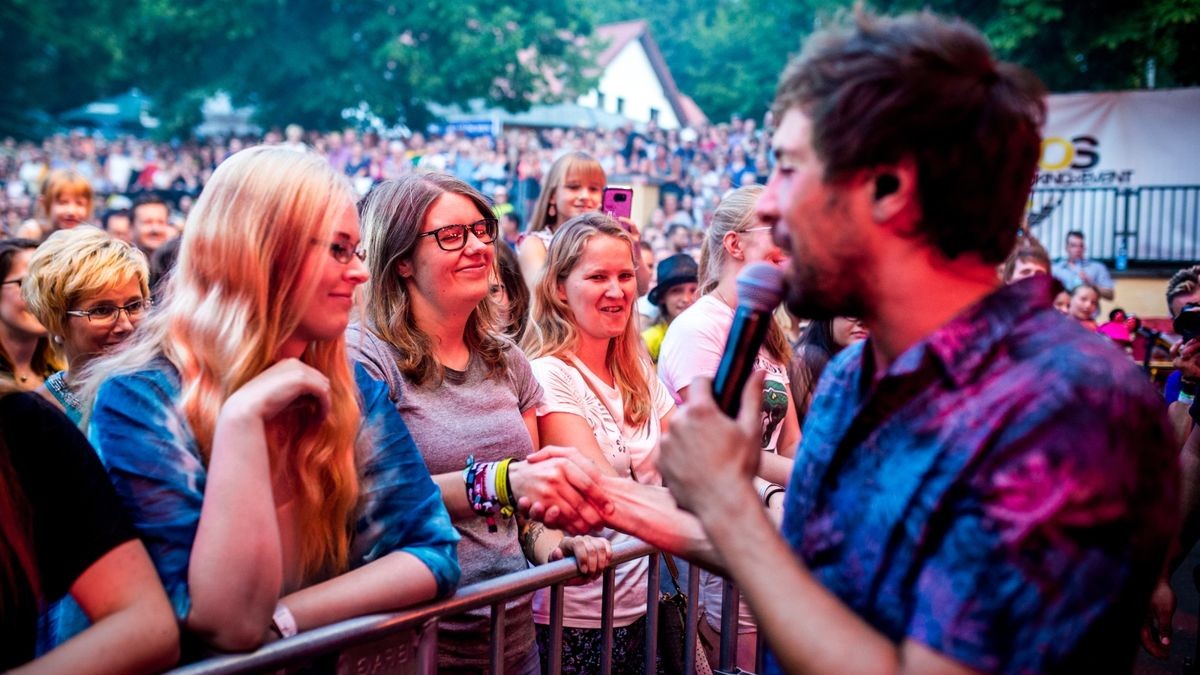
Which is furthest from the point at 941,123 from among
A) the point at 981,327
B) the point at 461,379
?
the point at 461,379

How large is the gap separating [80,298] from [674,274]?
408 cm

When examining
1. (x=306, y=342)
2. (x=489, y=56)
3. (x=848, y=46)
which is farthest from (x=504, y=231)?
(x=489, y=56)

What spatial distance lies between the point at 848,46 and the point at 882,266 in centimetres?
37

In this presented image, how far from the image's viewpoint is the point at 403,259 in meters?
3.31

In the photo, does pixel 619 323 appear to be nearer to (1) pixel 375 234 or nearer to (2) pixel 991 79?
(1) pixel 375 234

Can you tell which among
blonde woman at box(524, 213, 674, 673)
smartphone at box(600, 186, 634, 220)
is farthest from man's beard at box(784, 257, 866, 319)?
smartphone at box(600, 186, 634, 220)

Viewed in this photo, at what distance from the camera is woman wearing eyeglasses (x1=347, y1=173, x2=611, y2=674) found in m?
2.87

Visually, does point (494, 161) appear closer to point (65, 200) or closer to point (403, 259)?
point (65, 200)

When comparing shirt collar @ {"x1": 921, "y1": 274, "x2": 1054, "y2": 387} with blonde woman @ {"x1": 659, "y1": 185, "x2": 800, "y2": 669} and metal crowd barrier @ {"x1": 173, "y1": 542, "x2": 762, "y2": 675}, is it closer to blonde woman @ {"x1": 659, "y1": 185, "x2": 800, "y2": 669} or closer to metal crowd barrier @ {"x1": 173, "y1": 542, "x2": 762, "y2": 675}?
metal crowd barrier @ {"x1": 173, "y1": 542, "x2": 762, "y2": 675}

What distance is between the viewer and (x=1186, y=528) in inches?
195

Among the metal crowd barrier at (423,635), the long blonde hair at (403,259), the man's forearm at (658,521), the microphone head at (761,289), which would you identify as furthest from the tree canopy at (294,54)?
the microphone head at (761,289)

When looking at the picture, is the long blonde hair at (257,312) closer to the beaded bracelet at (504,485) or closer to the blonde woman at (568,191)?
the beaded bracelet at (504,485)

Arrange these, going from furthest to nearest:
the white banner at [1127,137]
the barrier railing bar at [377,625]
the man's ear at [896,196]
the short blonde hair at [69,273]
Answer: the white banner at [1127,137] → the short blonde hair at [69,273] → the barrier railing bar at [377,625] → the man's ear at [896,196]

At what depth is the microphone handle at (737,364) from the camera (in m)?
1.73
